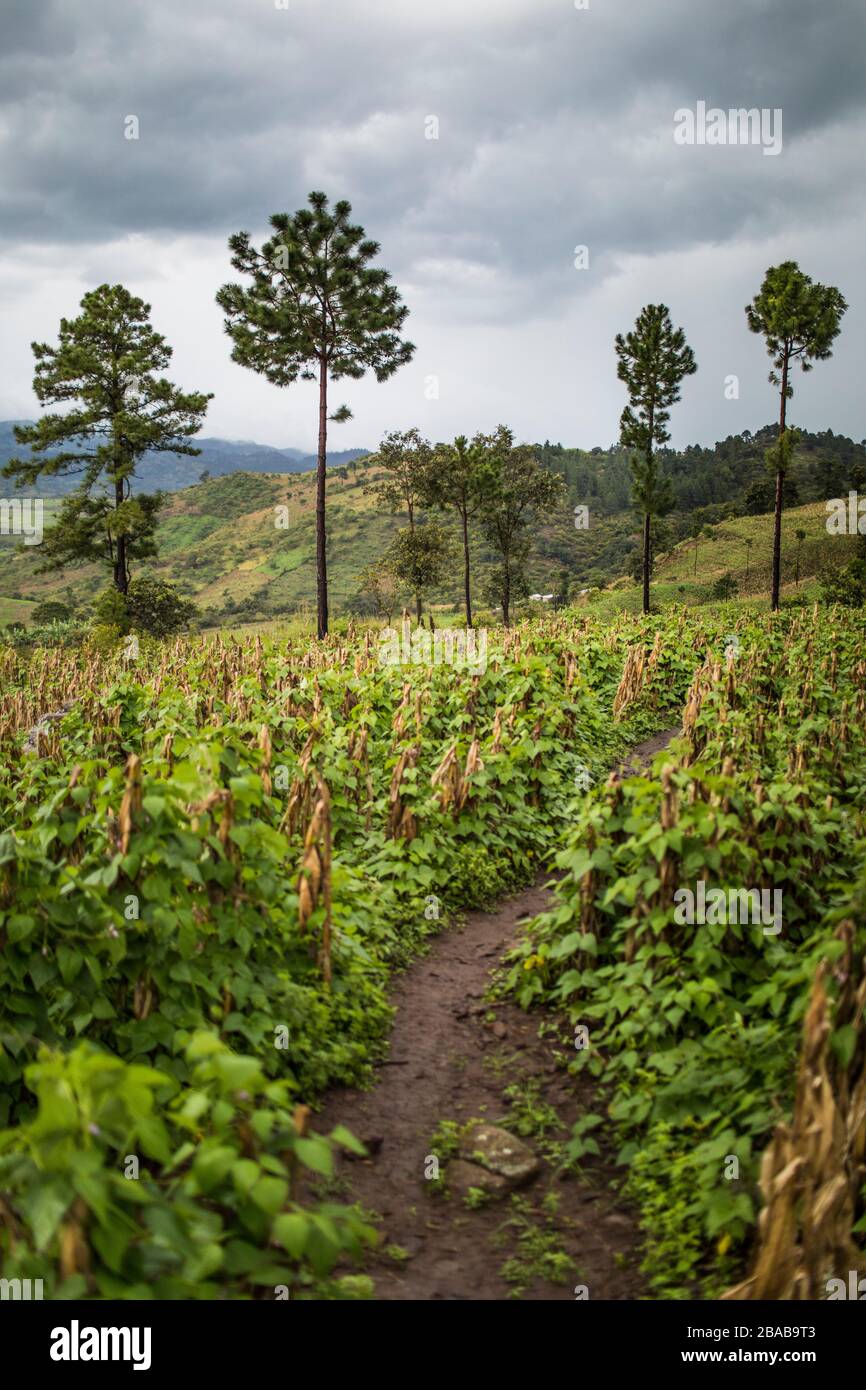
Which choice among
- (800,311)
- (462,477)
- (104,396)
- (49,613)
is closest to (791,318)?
(800,311)

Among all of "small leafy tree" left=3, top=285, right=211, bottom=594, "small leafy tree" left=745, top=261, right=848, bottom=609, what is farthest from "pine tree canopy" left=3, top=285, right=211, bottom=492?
"small leafy tree" left=745, top=261, right=848, bottom=609

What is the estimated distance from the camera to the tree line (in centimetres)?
2480

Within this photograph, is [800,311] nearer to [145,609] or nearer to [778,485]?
[778,485]

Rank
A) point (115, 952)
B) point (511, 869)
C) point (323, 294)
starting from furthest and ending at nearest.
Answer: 1. point (323, 294)
2. point (511, 869)
3. point (115, 952)

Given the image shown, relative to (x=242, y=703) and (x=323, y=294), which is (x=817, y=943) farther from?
(x=323, y=294)

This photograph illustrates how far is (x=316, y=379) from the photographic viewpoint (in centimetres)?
2642

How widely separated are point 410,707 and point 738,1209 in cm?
715

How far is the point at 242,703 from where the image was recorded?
11.2 metres

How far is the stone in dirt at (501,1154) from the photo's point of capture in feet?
13.7

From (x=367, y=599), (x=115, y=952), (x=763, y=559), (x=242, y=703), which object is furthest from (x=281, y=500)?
(x=115, y=952)

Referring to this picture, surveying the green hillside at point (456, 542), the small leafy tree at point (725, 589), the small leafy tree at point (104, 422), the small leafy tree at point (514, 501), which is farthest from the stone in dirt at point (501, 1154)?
the small leafy tree at point (725, 589)

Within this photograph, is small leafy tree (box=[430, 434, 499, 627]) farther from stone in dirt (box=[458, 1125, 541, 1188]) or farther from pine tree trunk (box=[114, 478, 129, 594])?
stone in dirt (box=[458, 1125, 541, 1188])

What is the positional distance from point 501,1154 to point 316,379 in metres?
25.4

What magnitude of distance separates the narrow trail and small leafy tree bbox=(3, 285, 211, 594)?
85.7ft
